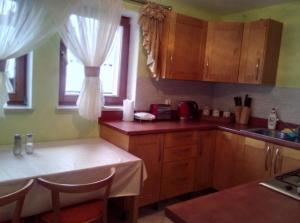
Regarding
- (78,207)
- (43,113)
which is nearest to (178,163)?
(78,207)

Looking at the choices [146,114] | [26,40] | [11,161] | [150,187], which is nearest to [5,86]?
[26,40]

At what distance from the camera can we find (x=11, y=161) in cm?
185

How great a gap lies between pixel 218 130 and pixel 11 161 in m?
2.06

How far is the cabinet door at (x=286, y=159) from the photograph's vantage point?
2.28 metres

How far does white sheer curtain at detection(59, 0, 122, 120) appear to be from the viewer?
2.28 meters

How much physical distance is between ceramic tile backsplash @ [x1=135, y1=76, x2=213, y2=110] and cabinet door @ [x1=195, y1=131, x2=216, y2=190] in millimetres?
602

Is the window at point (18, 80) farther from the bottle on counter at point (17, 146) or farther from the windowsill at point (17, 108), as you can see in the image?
the bottle on counter at point (17, 146)

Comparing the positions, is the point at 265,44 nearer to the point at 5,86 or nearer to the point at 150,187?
the point at 150,187

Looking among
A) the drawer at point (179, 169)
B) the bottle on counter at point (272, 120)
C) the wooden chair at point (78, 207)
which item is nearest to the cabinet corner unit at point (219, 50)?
the bottle on counter at point (272, 120)

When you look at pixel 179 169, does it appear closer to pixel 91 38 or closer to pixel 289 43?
pixel 91 38

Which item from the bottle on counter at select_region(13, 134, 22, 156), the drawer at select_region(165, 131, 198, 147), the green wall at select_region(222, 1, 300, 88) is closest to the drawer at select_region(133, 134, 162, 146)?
the drawer at select_region(165, 131, 198, 147)

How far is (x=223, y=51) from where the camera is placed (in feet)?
9.78

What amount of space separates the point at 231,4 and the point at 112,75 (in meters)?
1.57

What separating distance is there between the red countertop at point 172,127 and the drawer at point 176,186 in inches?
21.1
